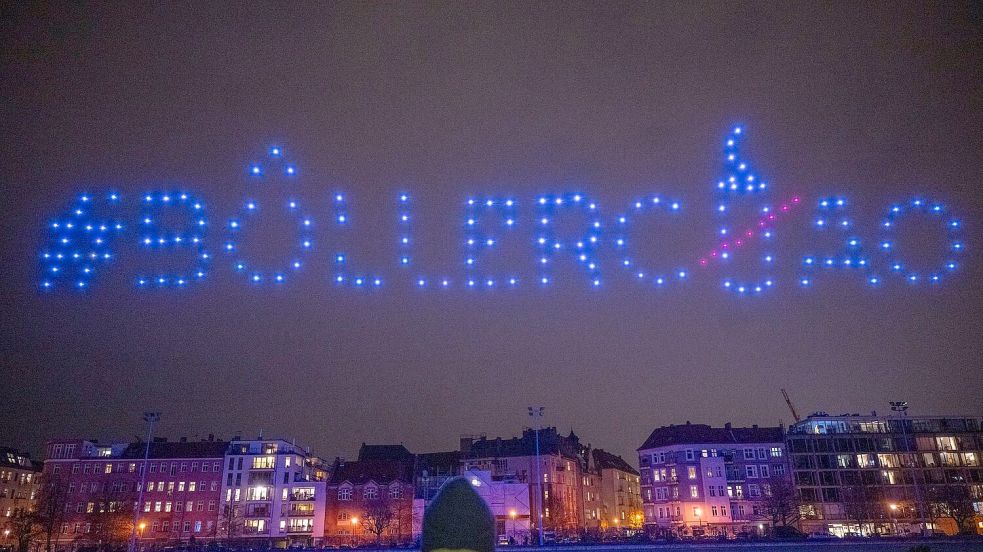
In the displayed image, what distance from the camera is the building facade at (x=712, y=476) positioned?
7850cm

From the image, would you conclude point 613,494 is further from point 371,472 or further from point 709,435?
point 371,472

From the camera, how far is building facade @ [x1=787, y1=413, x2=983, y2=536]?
8062 cm

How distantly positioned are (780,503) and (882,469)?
23.2 meters

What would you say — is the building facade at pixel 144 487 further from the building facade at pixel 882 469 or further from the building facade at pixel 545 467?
the building facade at pixel 882 469

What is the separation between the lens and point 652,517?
8312 centimetres

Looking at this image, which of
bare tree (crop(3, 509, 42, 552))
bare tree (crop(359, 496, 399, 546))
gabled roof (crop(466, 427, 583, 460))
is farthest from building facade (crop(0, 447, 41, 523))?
gabled roof (crop(466, 427, 583, 460))

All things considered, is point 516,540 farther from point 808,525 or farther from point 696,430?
point 808,525

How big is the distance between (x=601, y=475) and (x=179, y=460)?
2650 inches

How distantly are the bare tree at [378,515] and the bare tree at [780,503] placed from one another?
4454cm

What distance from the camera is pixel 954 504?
7375 cm

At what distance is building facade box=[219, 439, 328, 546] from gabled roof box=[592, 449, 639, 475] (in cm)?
5173

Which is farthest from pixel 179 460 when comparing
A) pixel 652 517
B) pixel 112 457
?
pixel 652 517

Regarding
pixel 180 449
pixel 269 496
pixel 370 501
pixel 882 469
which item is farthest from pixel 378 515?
pixel 882 469

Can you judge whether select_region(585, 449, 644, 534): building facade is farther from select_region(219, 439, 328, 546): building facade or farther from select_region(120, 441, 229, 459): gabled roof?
select_region(120, 441, 229, 459): gabled roof
